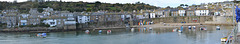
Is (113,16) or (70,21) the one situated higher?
(113,16)

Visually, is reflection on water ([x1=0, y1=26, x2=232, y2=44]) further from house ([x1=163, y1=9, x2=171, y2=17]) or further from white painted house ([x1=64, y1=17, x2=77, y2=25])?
house ([x1=163, y1=9, x2=171, y2=17])

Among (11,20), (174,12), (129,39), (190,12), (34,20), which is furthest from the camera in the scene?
(174,12)

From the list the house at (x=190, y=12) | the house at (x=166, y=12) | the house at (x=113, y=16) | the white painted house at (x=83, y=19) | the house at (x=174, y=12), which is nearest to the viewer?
the white painted house at (x=83, y=19)

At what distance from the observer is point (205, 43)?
24.5m

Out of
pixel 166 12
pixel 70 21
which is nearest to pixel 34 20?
pixel 70 21

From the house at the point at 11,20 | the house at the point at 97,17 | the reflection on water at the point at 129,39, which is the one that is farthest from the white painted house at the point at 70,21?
the reflection on water at the point at 129,39

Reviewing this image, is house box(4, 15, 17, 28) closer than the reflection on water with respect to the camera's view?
No

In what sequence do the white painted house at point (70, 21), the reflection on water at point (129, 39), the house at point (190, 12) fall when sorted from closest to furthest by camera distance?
the reflection on water at point (129, 39) < the white painted house at point (70, 21) < the house at point (190, 12)

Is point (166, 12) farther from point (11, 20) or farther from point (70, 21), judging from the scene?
point (11, 20)

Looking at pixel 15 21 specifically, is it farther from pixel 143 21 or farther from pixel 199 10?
pixel 199 10

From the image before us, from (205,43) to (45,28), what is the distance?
27.7 meters

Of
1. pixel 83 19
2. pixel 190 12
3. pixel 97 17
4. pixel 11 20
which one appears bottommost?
pixel 83 19

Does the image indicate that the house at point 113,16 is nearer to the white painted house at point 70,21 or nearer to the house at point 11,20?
the white painted house at point 70,21

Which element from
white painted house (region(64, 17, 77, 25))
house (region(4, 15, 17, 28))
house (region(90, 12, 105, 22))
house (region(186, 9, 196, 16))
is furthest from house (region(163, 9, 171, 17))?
house (region(4, 15, 17, 28))
